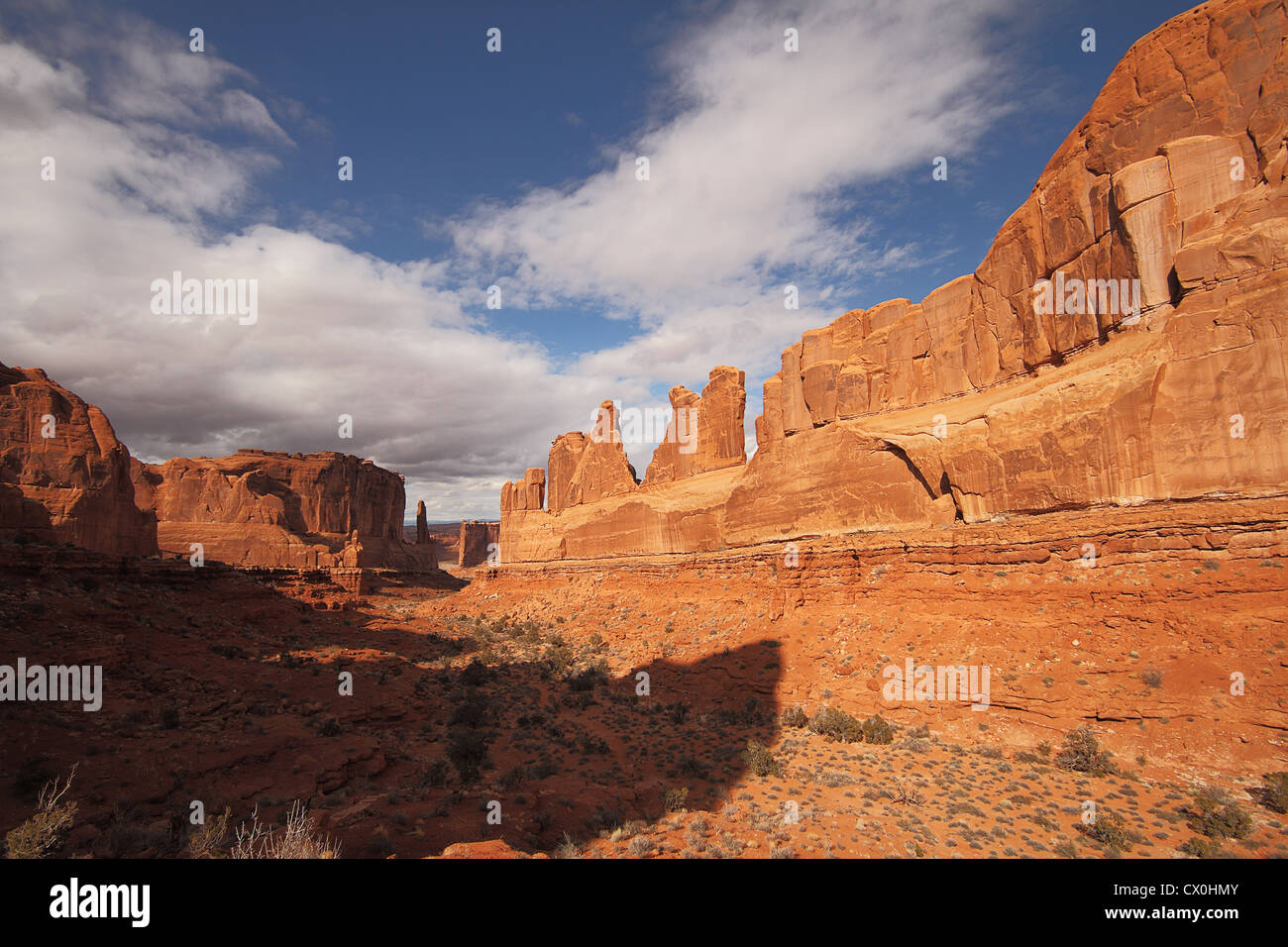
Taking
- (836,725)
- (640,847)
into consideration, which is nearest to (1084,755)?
(836,725)

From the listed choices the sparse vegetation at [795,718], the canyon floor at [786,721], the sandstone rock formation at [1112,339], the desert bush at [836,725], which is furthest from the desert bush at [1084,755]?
the sparse vegetation at [795,718]

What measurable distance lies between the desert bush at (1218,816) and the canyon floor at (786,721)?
60mm

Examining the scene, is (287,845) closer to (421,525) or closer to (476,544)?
(421,525)

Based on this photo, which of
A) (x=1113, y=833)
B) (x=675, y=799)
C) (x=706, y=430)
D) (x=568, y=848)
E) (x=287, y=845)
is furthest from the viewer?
(x=706, y=430)

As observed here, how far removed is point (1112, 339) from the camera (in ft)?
57.5

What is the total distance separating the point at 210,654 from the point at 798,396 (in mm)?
28793

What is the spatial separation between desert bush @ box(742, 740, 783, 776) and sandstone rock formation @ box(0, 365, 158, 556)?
36.3 metres

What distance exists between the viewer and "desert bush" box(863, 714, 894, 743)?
16.4 m

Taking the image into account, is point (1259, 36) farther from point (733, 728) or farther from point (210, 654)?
point (210, 654)

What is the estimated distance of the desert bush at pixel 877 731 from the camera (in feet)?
53.8

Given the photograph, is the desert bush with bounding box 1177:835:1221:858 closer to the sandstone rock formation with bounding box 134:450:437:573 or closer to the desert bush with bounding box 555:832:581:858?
A: the desert bush with bounding box 555:832:581:858

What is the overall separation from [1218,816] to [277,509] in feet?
281

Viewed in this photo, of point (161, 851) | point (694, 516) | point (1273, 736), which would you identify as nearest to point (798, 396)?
point (694, 516)

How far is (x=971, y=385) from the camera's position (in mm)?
23109
